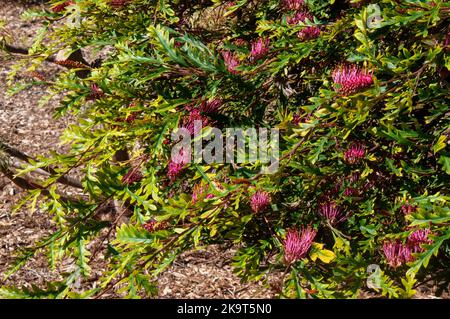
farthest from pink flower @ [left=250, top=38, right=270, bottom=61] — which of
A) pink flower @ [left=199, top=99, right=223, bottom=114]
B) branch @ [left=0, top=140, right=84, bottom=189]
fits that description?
branch @ [left=0, top=140, right=84, bottom=189]

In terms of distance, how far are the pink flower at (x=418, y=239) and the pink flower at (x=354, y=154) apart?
1.05 feet

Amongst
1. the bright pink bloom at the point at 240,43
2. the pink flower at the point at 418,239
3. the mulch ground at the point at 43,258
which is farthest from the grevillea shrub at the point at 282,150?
the mulch ground at the point at 43,258

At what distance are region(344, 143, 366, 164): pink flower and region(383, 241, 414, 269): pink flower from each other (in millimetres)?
318

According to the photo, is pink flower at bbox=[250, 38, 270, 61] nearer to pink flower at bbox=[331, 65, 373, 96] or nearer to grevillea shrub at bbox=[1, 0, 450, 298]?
grevillea shrub at bbox=[1, 0, 450, 298]

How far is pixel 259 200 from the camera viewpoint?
1864mm

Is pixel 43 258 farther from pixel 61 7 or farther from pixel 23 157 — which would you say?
pixel 61 7

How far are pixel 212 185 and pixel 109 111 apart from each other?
0.51m

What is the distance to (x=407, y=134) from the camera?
1.77 metres

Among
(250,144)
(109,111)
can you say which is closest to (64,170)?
(109,111)

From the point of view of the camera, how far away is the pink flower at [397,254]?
1757 millimetres

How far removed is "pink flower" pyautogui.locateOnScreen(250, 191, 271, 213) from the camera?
1863 mm

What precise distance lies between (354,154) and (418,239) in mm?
359

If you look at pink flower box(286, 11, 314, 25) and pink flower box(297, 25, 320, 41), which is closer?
pink flower box(297, 25, 320, 41)

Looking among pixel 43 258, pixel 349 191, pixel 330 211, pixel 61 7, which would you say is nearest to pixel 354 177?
pixel 349 191
